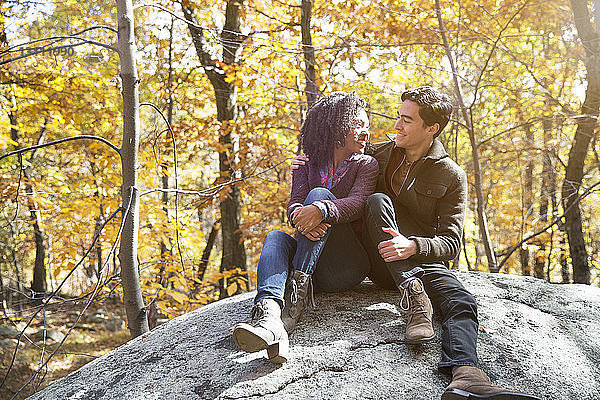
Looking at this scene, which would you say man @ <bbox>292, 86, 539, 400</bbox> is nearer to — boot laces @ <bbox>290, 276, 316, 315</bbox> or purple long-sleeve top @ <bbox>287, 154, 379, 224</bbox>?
purple long-sleeve top @ <bbox>287, 154, 379, 224</bbox>

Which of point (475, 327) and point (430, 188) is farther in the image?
point (430, 188)

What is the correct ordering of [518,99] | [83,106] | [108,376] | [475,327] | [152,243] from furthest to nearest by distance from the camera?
[518,99], [83,106], [152,243], [108,376], [475,327]

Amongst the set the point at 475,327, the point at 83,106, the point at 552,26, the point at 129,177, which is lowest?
the point at 475,327

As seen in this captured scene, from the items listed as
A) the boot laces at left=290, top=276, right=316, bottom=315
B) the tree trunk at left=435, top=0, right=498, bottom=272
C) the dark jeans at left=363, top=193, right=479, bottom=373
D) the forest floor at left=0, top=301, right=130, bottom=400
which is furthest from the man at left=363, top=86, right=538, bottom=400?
the forest floor at left=0, top=301, right=130, bottom=400

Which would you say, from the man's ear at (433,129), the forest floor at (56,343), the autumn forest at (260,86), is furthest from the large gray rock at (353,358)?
the forest floor at (56,343)

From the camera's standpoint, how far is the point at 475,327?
7.39ft

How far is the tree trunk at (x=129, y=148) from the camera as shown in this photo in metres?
2.60

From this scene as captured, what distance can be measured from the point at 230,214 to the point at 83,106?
262cm

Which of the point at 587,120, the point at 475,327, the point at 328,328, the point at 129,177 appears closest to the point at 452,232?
the point at 475,327

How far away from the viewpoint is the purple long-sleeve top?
2561mm

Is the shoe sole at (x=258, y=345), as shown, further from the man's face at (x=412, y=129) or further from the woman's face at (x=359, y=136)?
the man's face at (x=412, y=129)

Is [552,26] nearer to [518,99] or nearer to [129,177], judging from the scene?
[518,99]

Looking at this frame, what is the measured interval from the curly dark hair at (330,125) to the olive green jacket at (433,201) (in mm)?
334

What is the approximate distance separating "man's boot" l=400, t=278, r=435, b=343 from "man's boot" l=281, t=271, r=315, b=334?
1.71ft
